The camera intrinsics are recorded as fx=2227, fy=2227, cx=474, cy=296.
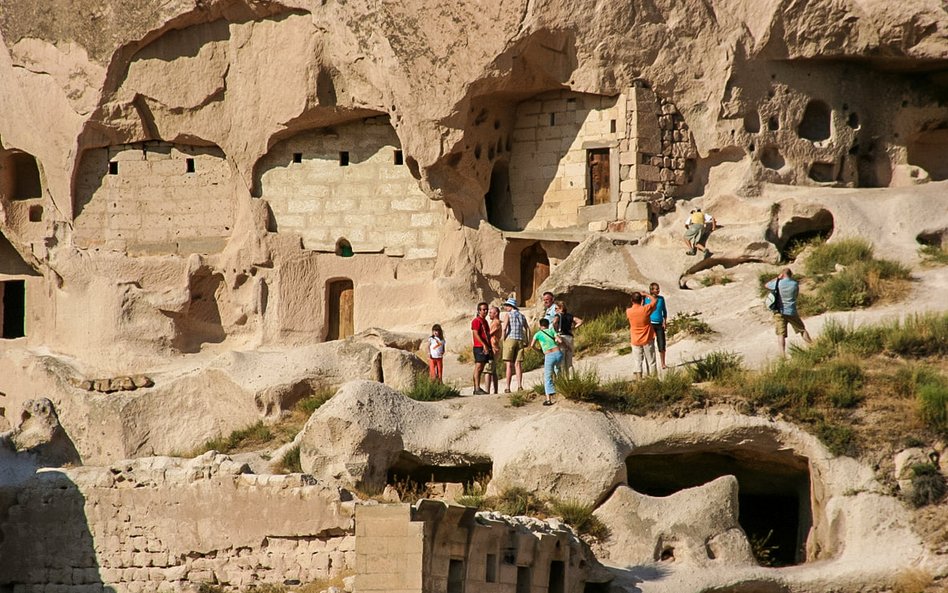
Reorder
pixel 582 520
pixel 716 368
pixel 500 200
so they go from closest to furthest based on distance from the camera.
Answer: pixel 582 520
pixel 716 368
pixel 500 200

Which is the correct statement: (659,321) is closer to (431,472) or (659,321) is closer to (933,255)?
(431,472)

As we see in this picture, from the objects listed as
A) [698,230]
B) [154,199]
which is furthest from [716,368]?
[154,199]

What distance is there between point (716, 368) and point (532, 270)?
8.32m

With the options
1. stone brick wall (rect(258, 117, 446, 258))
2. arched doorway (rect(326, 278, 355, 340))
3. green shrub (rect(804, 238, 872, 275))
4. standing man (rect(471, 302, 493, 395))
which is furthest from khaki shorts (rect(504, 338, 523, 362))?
arched doorway (rect(326, 278, 355, 340))

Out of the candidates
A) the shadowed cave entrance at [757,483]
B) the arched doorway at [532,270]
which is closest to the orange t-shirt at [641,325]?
the shadowed cave entrance at [757,483]

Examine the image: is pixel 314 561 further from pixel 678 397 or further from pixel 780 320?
pixel 780 320

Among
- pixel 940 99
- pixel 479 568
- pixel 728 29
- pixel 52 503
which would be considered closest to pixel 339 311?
pixel 728 29

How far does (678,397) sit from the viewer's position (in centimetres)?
2480

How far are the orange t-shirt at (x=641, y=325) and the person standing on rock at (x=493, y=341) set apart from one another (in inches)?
73.8

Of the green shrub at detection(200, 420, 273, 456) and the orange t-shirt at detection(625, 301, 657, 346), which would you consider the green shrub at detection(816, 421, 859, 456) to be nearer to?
the orange t-shirt at detection(625, 301, 657, 346)

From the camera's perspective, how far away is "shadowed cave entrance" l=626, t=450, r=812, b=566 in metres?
24.7

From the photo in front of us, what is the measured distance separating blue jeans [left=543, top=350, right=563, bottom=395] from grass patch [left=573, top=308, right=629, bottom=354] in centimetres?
344

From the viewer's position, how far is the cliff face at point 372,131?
32.2m

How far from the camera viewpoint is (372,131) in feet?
113
